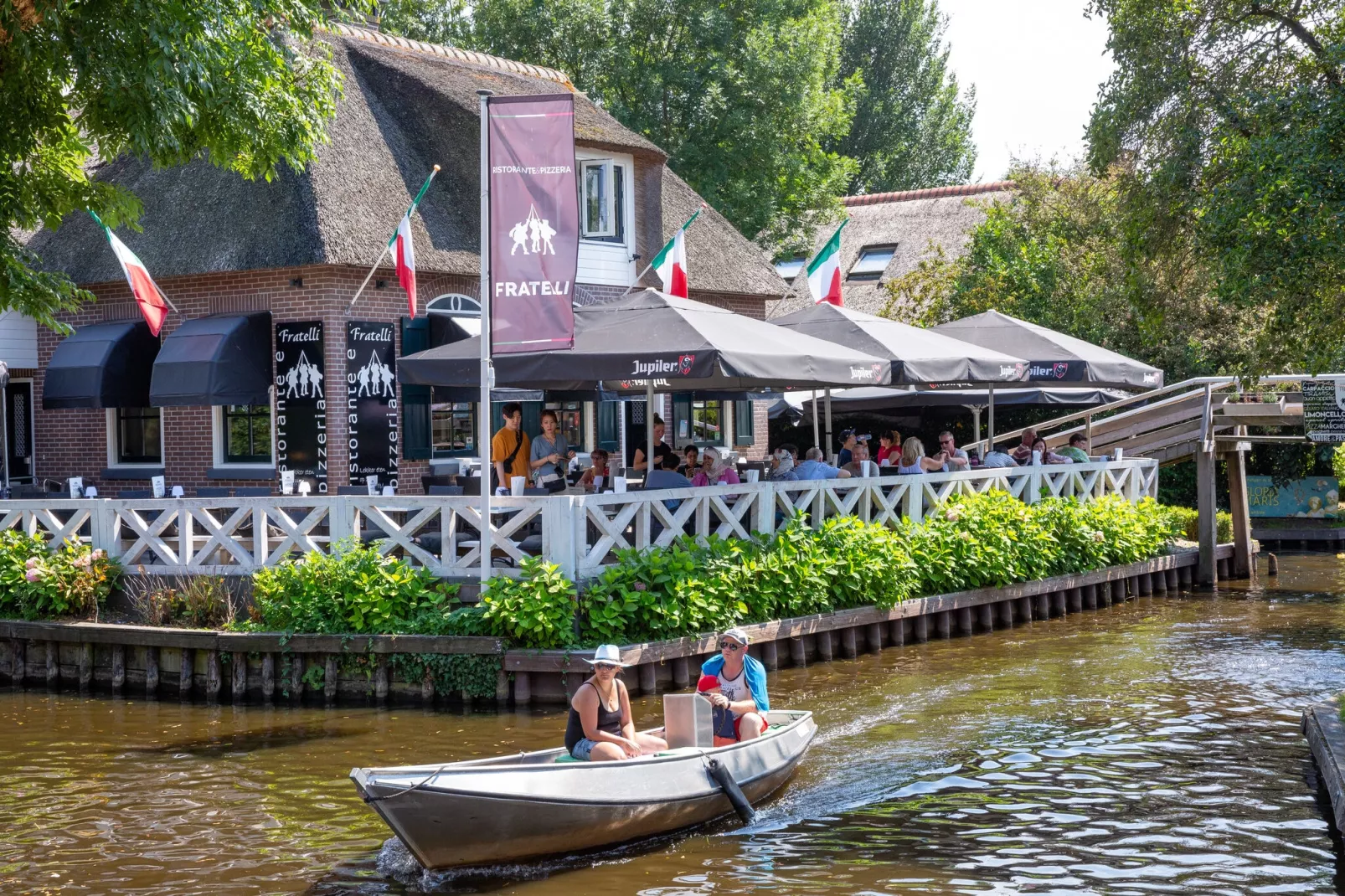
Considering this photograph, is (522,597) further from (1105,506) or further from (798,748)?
(1105,506)

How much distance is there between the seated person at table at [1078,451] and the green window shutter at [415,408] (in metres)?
9.31

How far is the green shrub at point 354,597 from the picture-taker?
13.6 metres

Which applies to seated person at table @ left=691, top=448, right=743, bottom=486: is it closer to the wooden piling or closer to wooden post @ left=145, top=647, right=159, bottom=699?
the wooden piling

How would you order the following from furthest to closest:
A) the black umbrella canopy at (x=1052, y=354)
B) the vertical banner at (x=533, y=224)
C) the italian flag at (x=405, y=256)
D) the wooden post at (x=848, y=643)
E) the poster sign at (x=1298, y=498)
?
1. the poster sign at (x=1298, y=498)
2. the black umbrella canopy at (x=1052, y=354)
3. the italian flag at (x=405, y=256)
4. the wooden post at (x=848, y=643)
5. the vertical banner at (x=533, y=224)

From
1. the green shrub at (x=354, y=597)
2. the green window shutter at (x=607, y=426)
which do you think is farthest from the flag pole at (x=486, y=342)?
the green window shutter at (x=607, y=426)

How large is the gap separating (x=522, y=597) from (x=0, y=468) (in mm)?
13202

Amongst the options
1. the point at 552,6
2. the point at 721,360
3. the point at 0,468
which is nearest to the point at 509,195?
the point at 721,360

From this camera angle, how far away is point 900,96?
5403 cm

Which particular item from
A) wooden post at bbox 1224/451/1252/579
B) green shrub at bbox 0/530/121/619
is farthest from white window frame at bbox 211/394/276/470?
wooden post at bbox 1224/451/1252/579

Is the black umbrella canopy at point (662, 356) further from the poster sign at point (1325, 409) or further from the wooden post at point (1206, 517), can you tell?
the wooden post at point (1206, 517)

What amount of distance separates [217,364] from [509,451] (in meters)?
5.62

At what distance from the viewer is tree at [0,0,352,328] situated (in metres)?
11.5

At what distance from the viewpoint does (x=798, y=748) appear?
35.3ft

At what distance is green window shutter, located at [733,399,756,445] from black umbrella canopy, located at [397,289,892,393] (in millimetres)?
11442
